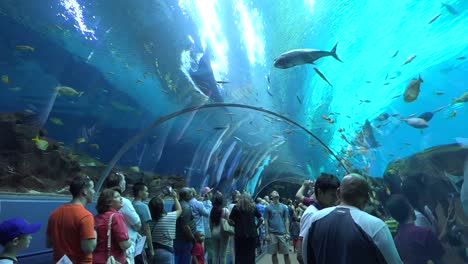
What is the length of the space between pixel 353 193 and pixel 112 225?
2.02 metres

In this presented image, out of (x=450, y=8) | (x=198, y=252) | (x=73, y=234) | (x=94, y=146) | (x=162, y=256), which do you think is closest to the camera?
(x=73, y=234)

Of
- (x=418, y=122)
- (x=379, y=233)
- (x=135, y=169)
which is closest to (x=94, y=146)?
(x=135, y=169)

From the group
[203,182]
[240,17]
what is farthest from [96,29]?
[203,182]

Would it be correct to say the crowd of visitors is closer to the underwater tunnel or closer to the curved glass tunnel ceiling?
the underwater tunnel

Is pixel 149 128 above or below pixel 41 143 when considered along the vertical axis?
above

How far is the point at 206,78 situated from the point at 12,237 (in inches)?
317

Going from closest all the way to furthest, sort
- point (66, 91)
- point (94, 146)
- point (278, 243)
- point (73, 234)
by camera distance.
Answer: point (73, 234), point (278, 243), point (66, 91), point (94, 146)

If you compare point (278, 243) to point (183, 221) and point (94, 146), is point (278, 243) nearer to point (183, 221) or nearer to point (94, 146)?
point (183, 221)

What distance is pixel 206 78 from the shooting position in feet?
33.2

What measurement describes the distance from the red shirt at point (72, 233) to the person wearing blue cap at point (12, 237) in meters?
0.38

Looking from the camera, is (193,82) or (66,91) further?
(193,82)

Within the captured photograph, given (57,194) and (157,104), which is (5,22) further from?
(157,104)

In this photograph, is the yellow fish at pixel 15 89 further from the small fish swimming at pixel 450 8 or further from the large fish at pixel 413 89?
the small fish swimming at pixel 450 8

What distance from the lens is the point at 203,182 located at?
14.7m
